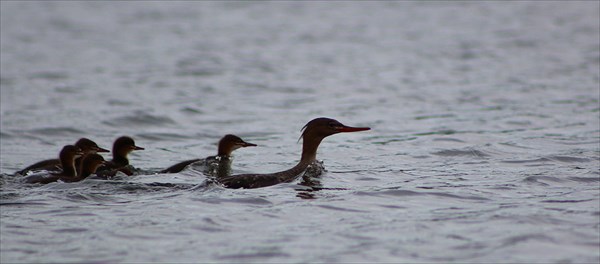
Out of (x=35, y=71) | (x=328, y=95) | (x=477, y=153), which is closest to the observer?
(x=477, y=153)

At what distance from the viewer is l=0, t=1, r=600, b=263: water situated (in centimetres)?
774

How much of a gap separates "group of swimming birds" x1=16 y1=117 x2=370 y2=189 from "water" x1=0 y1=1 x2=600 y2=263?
25 cm

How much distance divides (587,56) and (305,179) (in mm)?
14974

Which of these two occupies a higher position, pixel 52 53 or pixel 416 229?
pixel 52 53

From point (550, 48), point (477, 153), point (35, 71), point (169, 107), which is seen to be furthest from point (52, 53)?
point (477, 153)

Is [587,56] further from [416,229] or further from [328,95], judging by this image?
[416,229]

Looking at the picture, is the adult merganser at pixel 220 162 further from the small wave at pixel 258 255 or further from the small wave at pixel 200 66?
the small wave at pixel 200 66

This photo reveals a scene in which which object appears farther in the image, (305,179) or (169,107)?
(169,107)

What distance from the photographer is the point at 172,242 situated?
765 centimetres

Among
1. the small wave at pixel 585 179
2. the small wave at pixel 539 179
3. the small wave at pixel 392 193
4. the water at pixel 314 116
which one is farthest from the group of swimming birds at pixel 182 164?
the small wave at pixel 585 179

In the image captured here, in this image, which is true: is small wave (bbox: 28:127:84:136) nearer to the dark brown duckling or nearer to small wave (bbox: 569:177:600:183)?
the dark brown duckling

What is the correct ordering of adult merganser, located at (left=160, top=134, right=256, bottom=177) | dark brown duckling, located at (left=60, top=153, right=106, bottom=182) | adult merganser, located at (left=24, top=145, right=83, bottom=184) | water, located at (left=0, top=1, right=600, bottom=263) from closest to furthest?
water, located at (left=0, top=1, right=600, bottom=263) < adult merganser, located at (left=24, top=145, right=83, bottom=184) < dark brown duckling, located at (left=60, top=153, right=106, bottom=182) < adult merganser, located at (left=160, top=134, right=256, bottom=177)

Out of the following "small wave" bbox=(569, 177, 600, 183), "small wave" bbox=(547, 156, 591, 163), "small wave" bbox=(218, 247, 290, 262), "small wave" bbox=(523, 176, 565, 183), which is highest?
"small wave" bbox=(547, 156, 591, 163)

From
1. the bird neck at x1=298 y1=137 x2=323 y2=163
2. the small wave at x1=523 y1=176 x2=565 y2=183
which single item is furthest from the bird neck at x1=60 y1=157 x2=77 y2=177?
the small wave at x1=523 y1=176 x2=565 y2=183
